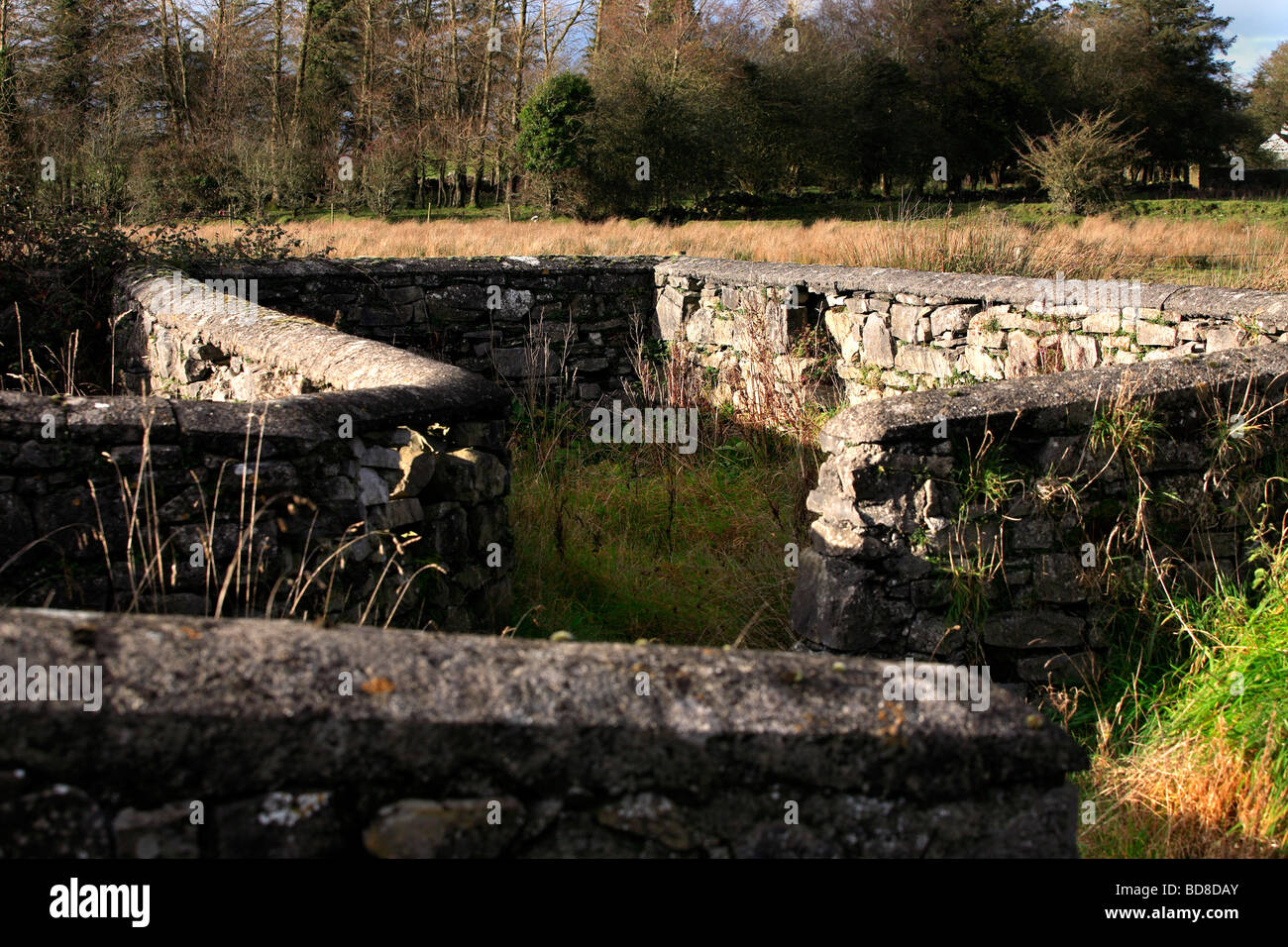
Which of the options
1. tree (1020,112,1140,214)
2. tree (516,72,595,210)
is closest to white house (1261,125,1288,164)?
tree (1020,112,1140,214)

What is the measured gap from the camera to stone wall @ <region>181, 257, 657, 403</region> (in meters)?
7.98

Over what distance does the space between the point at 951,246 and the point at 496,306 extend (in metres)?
3.69

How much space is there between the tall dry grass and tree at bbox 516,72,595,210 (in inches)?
470

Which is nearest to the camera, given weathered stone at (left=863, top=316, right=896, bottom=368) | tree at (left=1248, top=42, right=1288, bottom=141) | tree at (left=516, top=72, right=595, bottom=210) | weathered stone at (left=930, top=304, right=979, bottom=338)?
weathered stone at (left=930, top=304, right=979, bottom=338)

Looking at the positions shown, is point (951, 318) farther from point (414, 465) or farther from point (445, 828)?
point (445, 828)

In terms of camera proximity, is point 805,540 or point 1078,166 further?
point 1078,166

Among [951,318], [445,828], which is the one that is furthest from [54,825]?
[951,318]

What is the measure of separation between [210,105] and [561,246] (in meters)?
23.3

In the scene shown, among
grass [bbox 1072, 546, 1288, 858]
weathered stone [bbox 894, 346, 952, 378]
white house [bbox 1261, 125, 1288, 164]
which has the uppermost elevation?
white house [bbox 1261, 125, 1288, 164]

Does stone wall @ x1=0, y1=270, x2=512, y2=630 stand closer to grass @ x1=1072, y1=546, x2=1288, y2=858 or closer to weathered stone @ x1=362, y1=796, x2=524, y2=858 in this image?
weathered stone @ x1=362, y1=796, x2=524, y2=858

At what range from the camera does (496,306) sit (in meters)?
8.54

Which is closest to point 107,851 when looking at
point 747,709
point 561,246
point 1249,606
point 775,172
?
point 747,709

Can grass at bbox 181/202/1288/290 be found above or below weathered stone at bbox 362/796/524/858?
above

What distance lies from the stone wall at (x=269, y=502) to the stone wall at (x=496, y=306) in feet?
13.2
